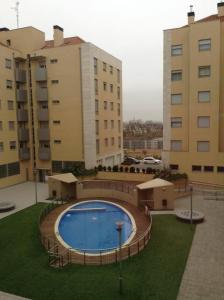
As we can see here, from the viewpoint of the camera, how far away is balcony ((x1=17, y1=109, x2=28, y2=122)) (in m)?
38.4

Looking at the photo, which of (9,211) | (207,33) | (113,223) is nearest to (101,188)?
(113,223)

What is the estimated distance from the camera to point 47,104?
3881 centimetres

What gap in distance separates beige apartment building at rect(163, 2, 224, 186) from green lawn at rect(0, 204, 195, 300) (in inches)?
556

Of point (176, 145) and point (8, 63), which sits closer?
point (176, 145)

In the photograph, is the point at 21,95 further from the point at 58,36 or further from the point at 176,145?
the point at 176,145

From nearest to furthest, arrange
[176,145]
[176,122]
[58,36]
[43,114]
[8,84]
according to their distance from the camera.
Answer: [176,122] < [176,145] < [8,84] < [43,114] < [58,36]

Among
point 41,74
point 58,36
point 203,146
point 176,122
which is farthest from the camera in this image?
point 58,36

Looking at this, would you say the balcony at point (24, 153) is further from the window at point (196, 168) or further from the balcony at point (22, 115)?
the window at point (196, 168)

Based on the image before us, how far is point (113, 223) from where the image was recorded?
24.5 meters

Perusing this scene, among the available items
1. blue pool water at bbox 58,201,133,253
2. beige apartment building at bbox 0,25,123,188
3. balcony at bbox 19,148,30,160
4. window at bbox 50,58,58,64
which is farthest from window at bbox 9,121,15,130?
blue pool water at bbox 58,201,133,253

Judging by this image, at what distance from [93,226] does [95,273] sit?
8507 millimetres

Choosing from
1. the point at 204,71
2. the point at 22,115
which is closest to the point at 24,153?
the point at 22,115

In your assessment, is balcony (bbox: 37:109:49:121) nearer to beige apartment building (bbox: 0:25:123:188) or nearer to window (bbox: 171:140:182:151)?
beige apartment building (bbox: 0:25:123:188)

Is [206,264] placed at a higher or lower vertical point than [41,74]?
lower
